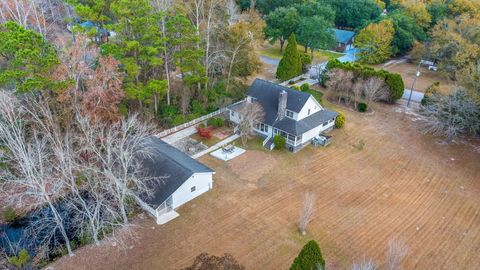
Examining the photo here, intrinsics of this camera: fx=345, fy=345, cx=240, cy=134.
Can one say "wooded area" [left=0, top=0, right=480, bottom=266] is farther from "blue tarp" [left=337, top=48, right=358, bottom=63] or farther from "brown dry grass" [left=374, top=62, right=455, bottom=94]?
"blue tarp" [left=337, top=48, right=358, bottom=63]

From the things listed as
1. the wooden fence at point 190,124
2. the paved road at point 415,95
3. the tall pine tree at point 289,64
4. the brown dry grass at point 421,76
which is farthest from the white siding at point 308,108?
the brown dry grass at point 421,76

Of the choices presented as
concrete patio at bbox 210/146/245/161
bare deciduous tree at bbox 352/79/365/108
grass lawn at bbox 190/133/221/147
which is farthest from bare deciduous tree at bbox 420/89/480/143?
grass lawn at bbox 190/133/221/147

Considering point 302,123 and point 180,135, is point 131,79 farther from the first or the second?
point 302,123

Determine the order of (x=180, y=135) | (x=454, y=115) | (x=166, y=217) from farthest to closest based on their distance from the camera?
(x=180, y=135) → (x=454, y=115) → (x=166, y=217)

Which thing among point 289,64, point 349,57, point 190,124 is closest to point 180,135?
point 190,124

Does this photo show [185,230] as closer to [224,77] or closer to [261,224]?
[261,224]

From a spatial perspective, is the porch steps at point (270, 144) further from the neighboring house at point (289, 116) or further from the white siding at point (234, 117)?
the white siding at point (234, 117)

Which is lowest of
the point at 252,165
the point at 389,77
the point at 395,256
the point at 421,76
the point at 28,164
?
the point at 252,165
